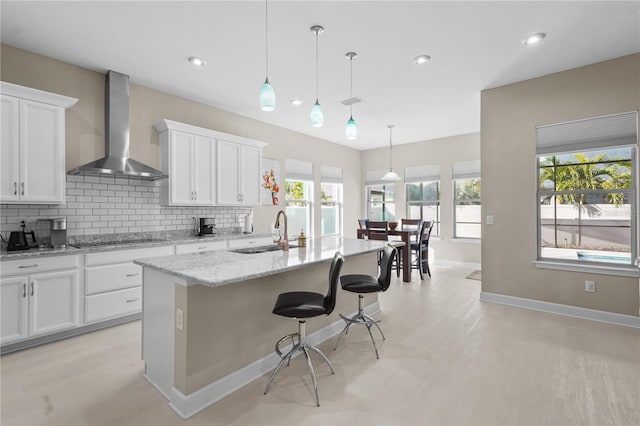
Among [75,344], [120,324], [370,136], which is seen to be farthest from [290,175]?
[75,344]

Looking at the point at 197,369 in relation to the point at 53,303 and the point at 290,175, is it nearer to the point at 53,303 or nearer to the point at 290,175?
the point at 53,303

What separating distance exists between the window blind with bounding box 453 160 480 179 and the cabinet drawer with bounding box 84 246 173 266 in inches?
229

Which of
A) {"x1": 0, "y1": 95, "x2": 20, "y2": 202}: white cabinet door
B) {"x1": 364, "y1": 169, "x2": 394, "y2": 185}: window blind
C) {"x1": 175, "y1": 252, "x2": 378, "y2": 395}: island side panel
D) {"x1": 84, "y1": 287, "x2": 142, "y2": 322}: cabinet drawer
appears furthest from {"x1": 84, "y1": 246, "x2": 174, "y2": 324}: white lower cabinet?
{"x1": 364, "y1": 169, "x2": 394, "y2": 185}: window blind

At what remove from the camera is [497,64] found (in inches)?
142

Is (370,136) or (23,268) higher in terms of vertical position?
(370,136)

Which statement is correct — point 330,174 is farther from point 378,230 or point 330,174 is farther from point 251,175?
point 251,175

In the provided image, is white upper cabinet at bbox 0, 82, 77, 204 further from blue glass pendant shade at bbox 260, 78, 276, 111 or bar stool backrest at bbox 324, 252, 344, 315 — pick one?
bar stool backrest at bbox 324, 252, 344, 315

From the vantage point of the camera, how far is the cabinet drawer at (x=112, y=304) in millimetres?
3215

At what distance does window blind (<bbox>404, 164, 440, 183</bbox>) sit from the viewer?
7.21m

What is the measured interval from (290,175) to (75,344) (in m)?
Answer: 4.24

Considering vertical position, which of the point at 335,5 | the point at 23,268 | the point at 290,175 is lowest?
the point at 23,268

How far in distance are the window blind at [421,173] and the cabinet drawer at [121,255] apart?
559cm

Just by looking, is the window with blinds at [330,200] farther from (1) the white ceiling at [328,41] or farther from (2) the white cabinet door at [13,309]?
(2) the white cabinet door at [13,309]

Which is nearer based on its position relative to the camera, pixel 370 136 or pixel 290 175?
pixel 290 175
